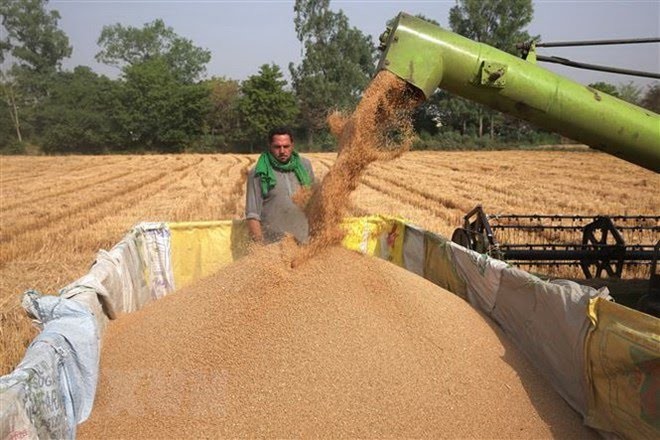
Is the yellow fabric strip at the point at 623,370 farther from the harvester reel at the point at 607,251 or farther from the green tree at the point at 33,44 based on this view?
the green tree at the point at 33,44

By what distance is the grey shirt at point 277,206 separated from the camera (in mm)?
3715

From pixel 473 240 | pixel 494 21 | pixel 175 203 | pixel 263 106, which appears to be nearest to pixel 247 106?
pixel 263 106

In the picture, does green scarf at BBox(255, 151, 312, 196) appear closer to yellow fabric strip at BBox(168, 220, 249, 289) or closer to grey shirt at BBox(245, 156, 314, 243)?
grey shirt at BBox(245, 156, 314, 243)

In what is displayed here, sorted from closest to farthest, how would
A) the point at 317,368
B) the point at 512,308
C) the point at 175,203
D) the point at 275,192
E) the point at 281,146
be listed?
the point at 317,368 → the point at 512,308 → the point at 281,146 → the point at 275,192 → the point at 175,203

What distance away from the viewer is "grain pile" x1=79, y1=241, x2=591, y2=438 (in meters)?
2.07

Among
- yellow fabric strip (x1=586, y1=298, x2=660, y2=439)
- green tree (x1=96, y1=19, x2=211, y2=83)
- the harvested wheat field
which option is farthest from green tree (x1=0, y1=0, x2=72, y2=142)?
yellow fabric strip (x1=586, y1=298, x2=660, y2=439)

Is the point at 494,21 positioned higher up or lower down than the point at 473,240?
higher up

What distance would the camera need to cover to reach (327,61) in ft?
141

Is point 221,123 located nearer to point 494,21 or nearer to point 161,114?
point 161,114

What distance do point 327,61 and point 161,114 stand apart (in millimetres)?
14176

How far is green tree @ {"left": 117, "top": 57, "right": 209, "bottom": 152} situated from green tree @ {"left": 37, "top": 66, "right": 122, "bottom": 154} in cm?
109

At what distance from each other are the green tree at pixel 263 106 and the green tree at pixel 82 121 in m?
10.3

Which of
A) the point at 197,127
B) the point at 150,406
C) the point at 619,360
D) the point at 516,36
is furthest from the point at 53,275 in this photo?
the point at 516,36

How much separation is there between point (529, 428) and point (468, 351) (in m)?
0.46
